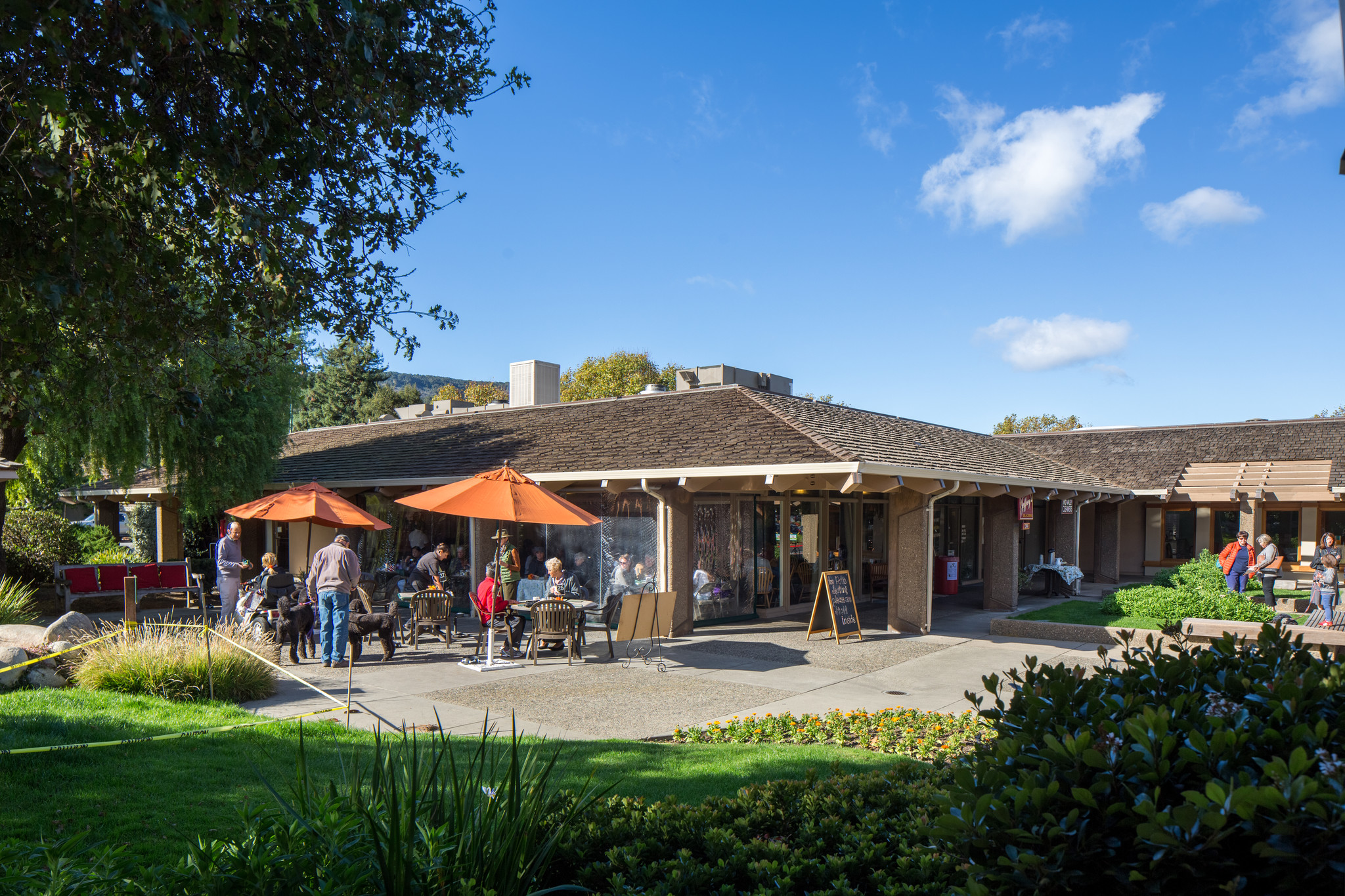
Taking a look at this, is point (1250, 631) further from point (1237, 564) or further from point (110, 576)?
point (110, 576)

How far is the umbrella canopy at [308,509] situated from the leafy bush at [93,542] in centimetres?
1113

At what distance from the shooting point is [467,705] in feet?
30.8

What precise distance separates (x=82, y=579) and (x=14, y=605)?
4188mm

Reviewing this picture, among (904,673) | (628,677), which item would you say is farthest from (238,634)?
(904,673)

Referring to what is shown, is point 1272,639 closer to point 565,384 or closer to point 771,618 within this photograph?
point 771,618

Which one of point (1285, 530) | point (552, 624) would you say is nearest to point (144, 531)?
point (552, 624)

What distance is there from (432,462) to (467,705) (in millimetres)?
11022

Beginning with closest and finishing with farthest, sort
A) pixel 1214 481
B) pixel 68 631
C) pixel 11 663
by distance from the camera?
pixel 11 663 < pixel 68 631 < pixel 1214 481

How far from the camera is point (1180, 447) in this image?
28688mm

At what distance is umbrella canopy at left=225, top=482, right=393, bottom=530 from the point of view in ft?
43.2

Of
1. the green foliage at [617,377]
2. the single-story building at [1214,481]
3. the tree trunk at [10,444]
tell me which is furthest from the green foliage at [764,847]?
the green foliage at [617,377]

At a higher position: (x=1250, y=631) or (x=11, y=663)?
(x=11, y=663)

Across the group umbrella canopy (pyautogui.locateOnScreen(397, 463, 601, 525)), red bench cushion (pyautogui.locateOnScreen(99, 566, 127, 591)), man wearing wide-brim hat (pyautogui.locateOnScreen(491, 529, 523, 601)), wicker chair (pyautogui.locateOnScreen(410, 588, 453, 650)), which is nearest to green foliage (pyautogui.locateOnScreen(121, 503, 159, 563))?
red bench cushion (pyautogui.locateOnScreen(99, 566, 127, 591))

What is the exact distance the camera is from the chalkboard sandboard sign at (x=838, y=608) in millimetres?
14266
